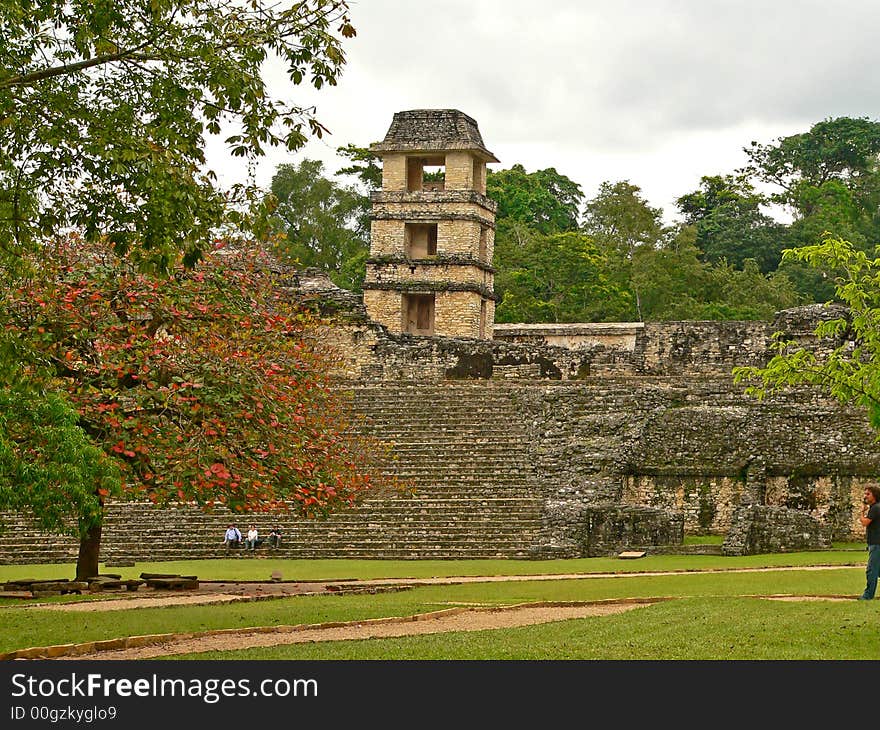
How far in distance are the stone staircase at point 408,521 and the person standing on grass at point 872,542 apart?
301 inches

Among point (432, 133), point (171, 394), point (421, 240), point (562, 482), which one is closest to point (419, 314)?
point (421, 240)

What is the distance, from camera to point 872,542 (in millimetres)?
11727

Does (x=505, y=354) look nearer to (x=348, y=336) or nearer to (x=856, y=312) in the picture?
(x=348, y=336)

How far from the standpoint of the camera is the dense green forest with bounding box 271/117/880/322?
149ft

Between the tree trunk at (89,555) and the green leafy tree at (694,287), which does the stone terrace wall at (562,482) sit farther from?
the green leafy tree at (694,287)

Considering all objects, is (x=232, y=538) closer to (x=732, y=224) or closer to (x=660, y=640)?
(x=660, y=640)

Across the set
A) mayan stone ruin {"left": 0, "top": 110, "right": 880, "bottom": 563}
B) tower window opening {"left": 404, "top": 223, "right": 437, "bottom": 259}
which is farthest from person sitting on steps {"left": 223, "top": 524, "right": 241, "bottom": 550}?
tower window opening {"left": 404, "top": 223, "right": 437, "bottom": 259}

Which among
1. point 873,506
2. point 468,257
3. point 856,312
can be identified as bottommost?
point 873,506

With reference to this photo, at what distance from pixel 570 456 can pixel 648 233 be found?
28808 mm

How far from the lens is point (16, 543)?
20.2 metres

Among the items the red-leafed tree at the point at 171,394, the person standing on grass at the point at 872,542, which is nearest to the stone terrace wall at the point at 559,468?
the red-leafed tree at the point at 171,394

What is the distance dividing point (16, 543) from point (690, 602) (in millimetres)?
11829

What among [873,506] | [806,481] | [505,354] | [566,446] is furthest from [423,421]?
[873,506]

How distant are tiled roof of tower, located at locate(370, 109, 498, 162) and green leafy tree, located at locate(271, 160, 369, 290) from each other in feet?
41.1
